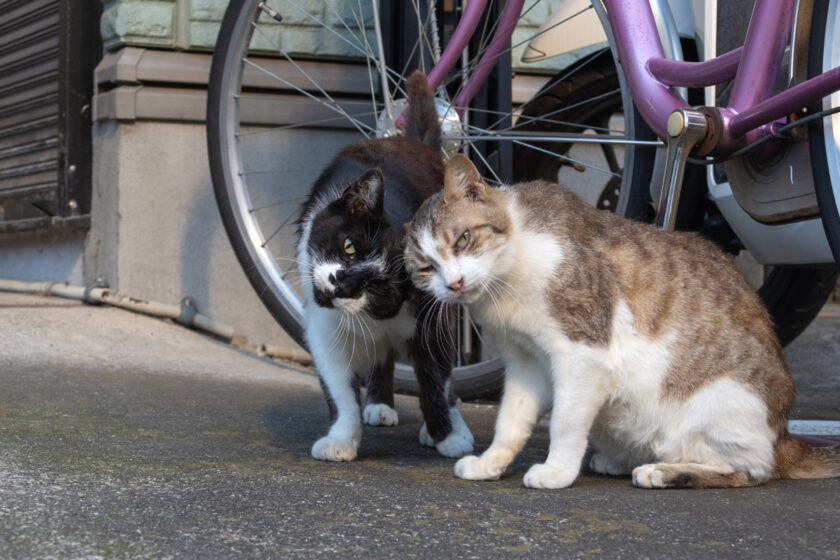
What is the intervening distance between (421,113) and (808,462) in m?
1.28

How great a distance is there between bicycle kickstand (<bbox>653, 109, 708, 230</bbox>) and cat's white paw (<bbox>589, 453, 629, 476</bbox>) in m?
0.51

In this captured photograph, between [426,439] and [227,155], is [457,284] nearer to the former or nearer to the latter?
[426,439]

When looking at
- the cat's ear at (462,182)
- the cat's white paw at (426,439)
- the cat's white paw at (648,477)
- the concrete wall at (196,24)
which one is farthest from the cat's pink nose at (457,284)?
the concrete wall at (196,24)

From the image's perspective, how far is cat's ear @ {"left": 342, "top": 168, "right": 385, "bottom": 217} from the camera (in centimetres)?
204

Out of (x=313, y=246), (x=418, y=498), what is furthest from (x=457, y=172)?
(x=418, y=498)

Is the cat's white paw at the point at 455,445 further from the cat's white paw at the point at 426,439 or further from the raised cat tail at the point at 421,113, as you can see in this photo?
the raised cat tail at the point at 421,113

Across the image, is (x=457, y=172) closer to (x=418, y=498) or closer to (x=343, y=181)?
(x=343, y=181)

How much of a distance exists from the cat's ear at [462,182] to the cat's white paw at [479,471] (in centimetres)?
52

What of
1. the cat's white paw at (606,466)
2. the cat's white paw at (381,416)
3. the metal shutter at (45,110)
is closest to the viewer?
the cat's white paw at (606,466)

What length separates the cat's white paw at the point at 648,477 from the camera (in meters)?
1.76

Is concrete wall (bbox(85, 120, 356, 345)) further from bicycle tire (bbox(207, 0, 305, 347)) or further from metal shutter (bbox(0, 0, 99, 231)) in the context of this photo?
bicycle tire (bbox(207, 0, 305, 347))

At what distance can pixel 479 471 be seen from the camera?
72.6 inches

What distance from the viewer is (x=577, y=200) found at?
1.96m

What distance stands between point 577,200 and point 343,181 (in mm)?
612
